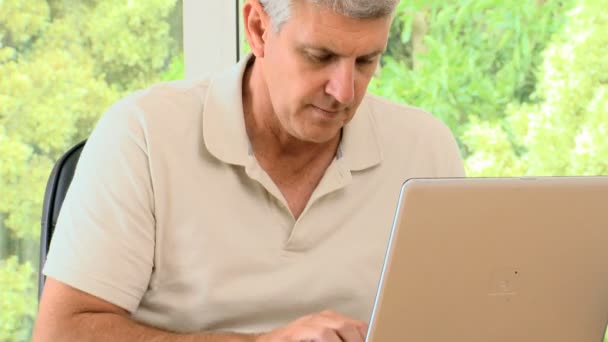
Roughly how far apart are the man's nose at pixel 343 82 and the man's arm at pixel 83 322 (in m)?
0.42

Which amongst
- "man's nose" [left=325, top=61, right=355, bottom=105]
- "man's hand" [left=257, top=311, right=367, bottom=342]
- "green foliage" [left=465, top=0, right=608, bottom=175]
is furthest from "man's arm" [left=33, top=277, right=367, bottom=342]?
"green foliage" [left=465, top=0, right=608, bottom=175]

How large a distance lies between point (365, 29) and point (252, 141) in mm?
300

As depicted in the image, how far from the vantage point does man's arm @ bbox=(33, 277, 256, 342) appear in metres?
1.58

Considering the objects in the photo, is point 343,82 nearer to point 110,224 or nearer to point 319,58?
point 319,58

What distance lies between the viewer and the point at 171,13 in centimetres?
275

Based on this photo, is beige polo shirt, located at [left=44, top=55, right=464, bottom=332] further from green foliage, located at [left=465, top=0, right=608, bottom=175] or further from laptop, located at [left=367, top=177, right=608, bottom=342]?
green foliage, located at [left=465, top=0, right=608, bottom=175]

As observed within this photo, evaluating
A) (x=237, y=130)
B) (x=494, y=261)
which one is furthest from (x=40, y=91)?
(x=494, y=261)

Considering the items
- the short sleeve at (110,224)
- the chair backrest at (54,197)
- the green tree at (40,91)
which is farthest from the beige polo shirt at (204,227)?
the green tree at (40,91)

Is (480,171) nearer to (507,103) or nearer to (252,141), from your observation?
(507,103)

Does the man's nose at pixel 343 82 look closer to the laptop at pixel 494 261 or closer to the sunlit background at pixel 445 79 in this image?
the laptop at pixel 494 261

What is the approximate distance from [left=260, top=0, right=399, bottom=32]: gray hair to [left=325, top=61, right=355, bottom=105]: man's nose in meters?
0.08

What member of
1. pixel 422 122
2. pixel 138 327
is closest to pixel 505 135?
pixel 422 122

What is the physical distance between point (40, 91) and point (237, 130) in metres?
0.95

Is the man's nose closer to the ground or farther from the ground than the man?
farther from the ground
